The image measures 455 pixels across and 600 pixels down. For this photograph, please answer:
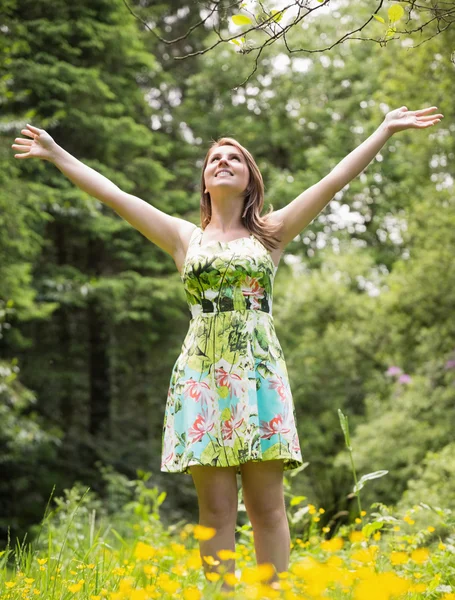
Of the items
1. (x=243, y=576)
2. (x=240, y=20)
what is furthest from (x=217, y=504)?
(x=240, y=20)

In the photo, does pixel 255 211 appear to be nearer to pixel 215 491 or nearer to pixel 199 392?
pixel 199 392

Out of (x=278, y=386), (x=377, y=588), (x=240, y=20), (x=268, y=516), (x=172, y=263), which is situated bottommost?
(x=377, y=588)

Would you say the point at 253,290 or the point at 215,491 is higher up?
the point at 253,290

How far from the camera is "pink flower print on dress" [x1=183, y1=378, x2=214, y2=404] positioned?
2.14 m

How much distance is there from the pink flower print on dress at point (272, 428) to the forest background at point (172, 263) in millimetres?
2416

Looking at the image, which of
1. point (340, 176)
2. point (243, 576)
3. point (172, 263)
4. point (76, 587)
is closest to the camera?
point (243, 576)

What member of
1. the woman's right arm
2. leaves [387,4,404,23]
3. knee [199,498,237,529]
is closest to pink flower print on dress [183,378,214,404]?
knee [199,498,237,529]

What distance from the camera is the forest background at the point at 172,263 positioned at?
712 cm

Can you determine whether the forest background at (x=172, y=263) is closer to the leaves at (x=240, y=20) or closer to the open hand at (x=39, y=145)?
the open hand at (x=39, y=145)

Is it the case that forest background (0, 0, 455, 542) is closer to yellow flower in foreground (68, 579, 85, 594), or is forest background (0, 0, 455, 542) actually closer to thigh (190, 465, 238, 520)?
thigh (190, 465, 238, 520)

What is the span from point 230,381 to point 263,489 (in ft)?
1.08

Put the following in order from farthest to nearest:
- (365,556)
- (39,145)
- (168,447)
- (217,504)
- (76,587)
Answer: (39,145)
(168,447)
(217,504)
(76,587)
(365,556)

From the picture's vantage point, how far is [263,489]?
2.12 meters

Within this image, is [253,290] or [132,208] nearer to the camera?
[253,290]
